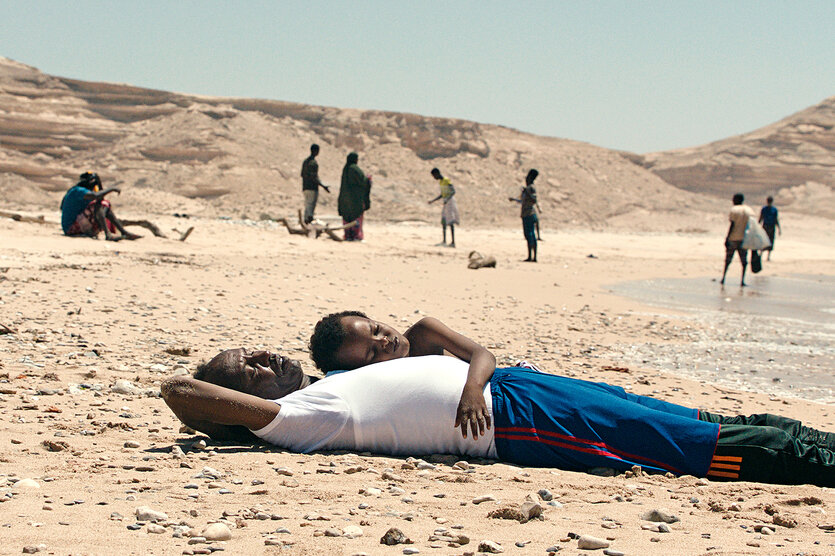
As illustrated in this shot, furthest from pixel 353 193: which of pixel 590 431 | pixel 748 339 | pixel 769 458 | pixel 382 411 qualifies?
pixel 769 458

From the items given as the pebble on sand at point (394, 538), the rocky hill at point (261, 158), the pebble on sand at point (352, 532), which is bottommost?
the pebble on sand at point (352, 532)

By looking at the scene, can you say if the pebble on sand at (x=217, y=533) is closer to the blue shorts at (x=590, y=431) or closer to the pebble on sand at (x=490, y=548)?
the pebble on sand at (x=490, y=548)

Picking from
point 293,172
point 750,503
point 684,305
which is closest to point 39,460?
point 750,503

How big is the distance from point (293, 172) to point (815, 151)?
114 ft

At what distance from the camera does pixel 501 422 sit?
365cm

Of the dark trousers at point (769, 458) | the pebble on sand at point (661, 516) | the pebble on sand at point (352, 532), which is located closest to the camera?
the pebble on sand at point (352, 532)

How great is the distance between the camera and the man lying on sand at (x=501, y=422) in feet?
11.5

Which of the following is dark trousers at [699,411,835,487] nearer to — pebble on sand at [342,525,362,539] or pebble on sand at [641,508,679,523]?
pebble on sand at [641,508,679,523]

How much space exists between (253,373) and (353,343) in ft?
1.56

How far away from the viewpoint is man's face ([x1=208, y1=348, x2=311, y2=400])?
370 centimetres

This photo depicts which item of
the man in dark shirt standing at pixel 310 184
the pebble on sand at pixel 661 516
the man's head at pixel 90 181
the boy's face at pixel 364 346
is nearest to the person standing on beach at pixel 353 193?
the man in dark shirt standing at pixel 310 184

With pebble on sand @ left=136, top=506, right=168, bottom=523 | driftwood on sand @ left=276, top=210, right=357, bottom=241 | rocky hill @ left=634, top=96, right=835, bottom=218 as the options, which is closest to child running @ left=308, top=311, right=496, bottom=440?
pebble on sand @ left=136, top=506, right=168, bottom=523

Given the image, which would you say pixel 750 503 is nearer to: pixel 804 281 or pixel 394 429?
pixel 394 429

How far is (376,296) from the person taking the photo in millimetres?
9539
